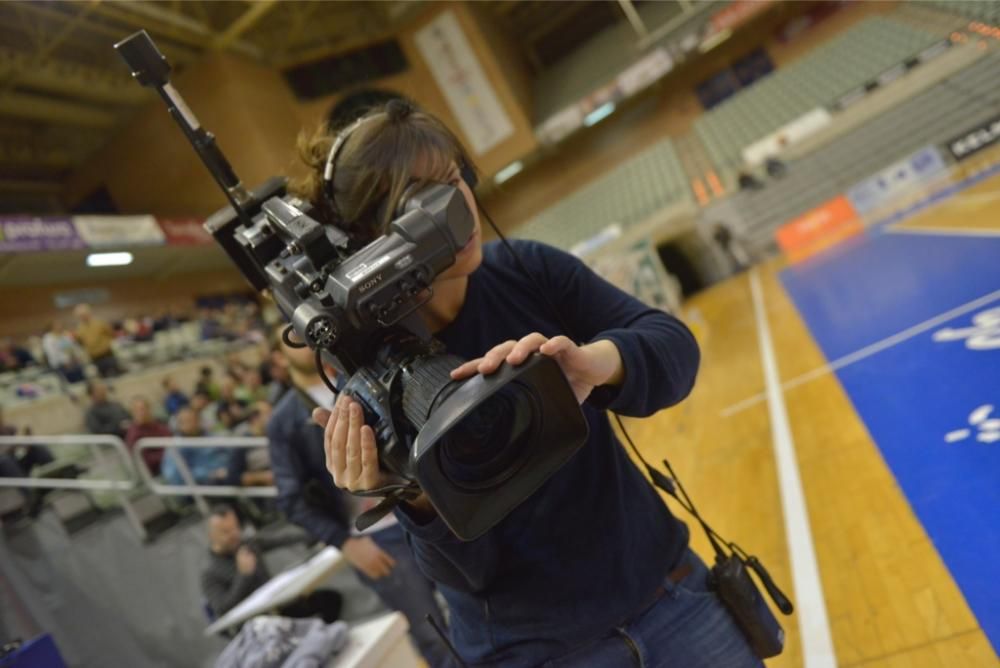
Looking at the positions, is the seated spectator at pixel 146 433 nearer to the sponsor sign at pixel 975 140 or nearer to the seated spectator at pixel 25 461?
the seated spectator at pixel 25 461

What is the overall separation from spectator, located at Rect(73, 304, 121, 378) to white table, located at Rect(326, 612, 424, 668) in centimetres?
709

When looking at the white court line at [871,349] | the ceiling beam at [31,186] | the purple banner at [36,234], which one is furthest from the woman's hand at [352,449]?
the ceiling beam at [31,186]

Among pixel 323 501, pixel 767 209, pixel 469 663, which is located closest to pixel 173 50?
pixel 767 209

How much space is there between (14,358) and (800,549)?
824 cm

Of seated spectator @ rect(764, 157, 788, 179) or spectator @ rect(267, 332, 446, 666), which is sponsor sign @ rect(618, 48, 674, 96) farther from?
spectator @ rect(267, 332, 446, 666)

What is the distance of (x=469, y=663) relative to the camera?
87 cm

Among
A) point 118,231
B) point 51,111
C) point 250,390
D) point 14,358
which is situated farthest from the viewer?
point 51,111

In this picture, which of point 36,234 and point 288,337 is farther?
point 36,234

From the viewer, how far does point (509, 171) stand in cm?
1295

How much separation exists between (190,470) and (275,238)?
4554 millimetres

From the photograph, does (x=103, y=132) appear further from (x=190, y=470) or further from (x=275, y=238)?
(x=275, y=238)

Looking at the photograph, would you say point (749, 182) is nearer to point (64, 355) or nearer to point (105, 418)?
point (105, 418)

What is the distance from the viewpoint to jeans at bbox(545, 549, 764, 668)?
82 centimetres

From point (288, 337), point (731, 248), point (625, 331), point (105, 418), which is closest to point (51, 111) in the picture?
point (105, 418)
